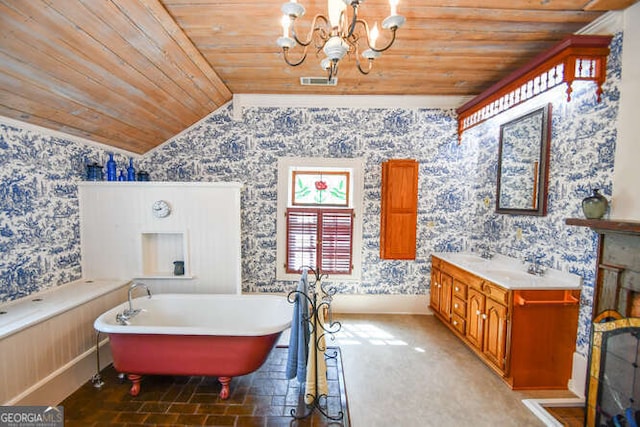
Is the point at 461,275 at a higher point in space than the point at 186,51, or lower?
Result: lower

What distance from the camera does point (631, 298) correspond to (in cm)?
186

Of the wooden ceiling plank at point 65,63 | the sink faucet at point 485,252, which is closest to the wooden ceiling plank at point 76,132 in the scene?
the wooden ceiling plank at point 65,63

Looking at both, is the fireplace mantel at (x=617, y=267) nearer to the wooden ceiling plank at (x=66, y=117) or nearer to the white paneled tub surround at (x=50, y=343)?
the white paneled tub surround at (x=50, y=343)

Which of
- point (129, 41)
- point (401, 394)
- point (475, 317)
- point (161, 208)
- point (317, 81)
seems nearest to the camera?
point (129, 41)

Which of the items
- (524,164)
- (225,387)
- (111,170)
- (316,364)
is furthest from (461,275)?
(111,170)

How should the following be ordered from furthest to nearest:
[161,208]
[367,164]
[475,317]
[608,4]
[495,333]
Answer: [367,164], [161,208], [475,317], [495,333], [608,4]

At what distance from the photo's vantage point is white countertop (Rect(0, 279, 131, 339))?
195 cm

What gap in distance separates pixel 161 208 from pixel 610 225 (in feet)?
12.8

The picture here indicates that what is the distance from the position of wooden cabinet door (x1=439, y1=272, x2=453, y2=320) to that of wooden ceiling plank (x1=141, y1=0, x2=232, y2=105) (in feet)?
11.8

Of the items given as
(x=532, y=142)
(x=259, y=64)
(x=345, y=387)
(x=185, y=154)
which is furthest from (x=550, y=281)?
(x=185, y=154)

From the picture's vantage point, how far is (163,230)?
3.10m

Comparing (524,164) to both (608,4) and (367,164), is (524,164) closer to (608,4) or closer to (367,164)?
(608,4)

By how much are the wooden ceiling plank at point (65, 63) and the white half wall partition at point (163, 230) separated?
89 centimetres

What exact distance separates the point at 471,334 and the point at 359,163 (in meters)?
2.39
